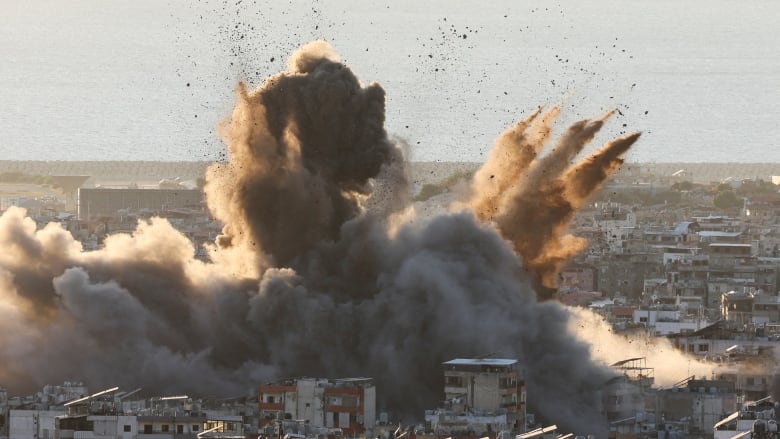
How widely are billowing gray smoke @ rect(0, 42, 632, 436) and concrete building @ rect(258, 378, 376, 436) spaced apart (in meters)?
2.42

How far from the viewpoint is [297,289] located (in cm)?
7525

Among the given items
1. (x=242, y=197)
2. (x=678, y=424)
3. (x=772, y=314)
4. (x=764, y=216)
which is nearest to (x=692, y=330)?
(x=772, y=314)

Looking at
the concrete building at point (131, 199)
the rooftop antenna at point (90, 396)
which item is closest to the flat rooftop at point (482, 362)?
the rooftop antenna at point (90, 396)

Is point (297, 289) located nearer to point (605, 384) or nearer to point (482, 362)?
point (482, 362)

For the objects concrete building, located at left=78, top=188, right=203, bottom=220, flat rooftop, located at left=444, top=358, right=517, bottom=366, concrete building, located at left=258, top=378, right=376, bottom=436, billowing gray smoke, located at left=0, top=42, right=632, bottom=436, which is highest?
concrete building, located at left=78, top=188, right=203, bottom=220

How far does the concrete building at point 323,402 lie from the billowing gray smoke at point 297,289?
2.42 m

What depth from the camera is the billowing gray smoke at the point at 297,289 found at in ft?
241

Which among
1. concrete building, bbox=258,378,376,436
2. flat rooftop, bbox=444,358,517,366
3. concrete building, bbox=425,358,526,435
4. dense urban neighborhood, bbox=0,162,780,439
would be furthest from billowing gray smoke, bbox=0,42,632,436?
concrete building, bbox=258,378,376,436

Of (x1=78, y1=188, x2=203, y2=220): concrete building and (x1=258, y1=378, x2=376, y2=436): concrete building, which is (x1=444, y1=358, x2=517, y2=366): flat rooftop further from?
(x1=78, y1=188, x2=203, y2=220): concrete building

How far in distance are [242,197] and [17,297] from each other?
19.4 feet

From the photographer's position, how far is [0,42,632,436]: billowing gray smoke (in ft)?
241

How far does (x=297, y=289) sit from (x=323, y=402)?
7.61 m

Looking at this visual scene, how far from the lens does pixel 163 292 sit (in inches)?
3066

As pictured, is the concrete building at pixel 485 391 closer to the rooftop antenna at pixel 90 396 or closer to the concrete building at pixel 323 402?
the concrete building at pixel 323 402
